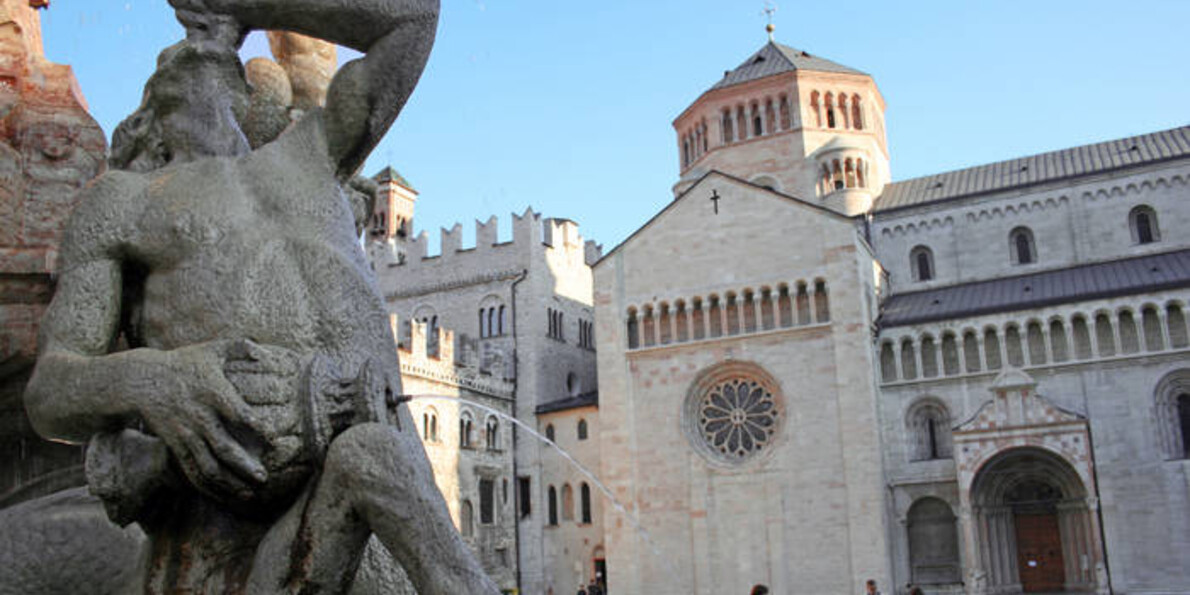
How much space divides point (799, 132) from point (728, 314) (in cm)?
1055

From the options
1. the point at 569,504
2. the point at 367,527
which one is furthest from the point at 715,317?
the point at 367,527

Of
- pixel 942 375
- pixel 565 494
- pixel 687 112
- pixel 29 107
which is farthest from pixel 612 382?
pixel 29 107

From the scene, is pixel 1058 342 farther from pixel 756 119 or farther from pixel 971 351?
pixel 756 119

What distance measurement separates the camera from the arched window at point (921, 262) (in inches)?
1363

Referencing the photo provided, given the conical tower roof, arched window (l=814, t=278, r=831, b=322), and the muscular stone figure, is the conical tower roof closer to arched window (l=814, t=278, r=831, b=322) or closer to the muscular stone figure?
arched window (l=814, t=278, r=831, b=322)

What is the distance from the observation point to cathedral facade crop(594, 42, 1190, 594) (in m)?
25.9

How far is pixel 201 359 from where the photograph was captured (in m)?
2.22

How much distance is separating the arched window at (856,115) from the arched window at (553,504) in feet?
61.7

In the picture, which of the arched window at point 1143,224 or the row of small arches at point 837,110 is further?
the row of small arches at point 837,110

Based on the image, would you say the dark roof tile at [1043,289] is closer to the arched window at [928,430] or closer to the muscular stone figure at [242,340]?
the arched window at [928,430]

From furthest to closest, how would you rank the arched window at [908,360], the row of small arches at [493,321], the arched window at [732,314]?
the row of small arches at [493,321] < the arched window at [732,314] < the arched window at [908,360]

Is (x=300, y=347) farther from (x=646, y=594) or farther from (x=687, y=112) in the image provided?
(x=687, y=112)

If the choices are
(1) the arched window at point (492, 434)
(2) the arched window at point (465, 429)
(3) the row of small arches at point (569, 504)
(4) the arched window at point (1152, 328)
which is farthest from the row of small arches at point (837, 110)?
(2) the arched window at point (465, 429)

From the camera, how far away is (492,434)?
118 ft
